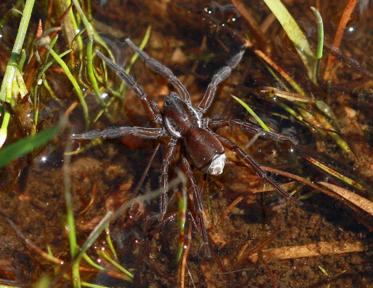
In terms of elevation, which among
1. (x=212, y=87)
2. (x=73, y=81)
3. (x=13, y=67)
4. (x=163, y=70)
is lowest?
(x=212, y=87)

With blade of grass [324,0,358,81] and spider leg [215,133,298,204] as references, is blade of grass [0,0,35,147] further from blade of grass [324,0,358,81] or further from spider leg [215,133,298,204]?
blade of grass [324,0,358,81]

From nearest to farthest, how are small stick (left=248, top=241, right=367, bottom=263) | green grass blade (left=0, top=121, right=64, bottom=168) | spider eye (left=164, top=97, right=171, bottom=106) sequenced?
1. green grass blade (left=0, top=121, right=64, bottom=168)
2. small stick (left=248, top=241, right=367, bottom=263)
3. spider eye (left=164, top=97, right=171, bottom=106)

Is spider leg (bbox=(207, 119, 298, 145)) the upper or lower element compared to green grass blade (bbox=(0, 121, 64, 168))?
lower

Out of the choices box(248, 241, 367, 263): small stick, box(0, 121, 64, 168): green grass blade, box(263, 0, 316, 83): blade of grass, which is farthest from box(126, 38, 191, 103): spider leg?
box(0, 121, 64, 168): green grass blade

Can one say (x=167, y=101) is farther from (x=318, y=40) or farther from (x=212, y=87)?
(x=318, y=40)

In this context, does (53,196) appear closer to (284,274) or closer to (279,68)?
(284,274)

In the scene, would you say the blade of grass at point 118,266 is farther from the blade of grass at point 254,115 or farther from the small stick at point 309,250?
the blade of grass at point 254,115

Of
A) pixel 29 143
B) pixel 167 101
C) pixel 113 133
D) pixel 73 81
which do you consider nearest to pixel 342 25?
pixel 167 101

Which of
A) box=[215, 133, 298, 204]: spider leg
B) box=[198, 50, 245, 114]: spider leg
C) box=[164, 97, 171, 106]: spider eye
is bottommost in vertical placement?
box=[215, 133, 298, 204]: spider leg
